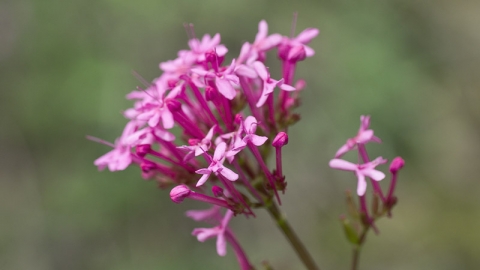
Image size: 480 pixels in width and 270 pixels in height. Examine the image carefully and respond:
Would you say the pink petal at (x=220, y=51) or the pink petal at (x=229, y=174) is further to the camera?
the pink petal at (x=220, y=51)

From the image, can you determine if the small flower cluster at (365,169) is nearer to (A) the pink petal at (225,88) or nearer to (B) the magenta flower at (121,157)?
(A) the pink petal at (225,88)

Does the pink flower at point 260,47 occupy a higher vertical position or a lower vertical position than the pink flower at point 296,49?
higher

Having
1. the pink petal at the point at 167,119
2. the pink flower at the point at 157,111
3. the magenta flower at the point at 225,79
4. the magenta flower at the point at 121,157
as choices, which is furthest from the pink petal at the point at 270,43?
the magenta flower at the point at 121,157

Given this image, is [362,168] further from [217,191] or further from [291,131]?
[291,131]

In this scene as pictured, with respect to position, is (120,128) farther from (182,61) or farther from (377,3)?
(377,3)

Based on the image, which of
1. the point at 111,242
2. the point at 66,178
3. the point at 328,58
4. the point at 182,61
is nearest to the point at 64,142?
the point at 66,178

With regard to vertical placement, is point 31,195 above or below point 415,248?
above

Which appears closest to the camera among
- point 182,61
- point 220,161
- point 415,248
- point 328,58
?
point 220,161

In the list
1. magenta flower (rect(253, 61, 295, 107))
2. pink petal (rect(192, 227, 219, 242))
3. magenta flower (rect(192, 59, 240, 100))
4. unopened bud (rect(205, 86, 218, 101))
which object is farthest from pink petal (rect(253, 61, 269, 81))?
pink petal (rect(192, 227, 219, 242))
